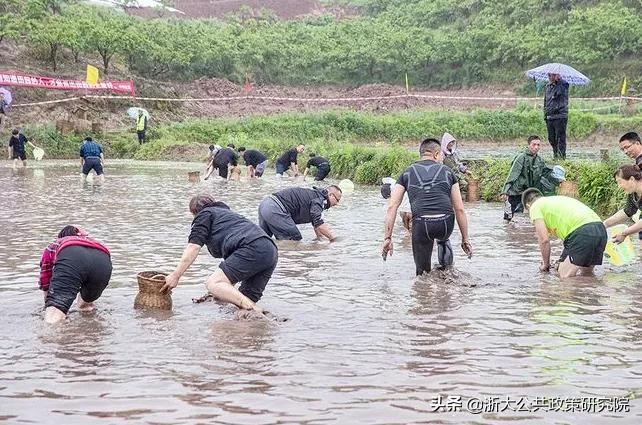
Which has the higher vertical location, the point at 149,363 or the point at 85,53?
the point at 85,53

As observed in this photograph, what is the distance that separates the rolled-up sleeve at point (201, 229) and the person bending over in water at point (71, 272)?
0.85 m

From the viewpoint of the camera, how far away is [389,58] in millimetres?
56594

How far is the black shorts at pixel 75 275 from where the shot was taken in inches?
315

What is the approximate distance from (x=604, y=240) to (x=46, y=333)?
19.6ft

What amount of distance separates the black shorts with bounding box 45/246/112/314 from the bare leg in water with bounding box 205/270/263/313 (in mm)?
1005

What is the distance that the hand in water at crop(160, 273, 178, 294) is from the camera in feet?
26.8

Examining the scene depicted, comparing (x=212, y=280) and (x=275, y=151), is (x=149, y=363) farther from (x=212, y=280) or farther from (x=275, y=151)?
(x=275, y=151)

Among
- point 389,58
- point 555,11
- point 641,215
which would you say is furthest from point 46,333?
point 555,11

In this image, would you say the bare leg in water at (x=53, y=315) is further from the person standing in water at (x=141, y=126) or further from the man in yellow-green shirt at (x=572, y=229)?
the person standing in water at (x=141, y=126)

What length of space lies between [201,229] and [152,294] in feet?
2.64

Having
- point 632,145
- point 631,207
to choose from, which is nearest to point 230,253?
point 631,207

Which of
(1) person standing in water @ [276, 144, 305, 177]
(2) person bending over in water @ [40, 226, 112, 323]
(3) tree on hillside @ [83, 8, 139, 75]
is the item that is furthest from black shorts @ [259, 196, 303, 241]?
(3) tree on hillside @ [83, 8, 139, 75]

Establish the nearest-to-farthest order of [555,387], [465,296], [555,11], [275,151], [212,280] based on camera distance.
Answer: [555,387] → [212,280] → [465,296] → [275,151] → [555,11]

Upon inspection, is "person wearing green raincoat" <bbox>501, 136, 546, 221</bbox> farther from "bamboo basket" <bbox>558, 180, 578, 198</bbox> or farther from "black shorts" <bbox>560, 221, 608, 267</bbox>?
"black shorts" <bbox>560, 221, 608, 267</bbox>
